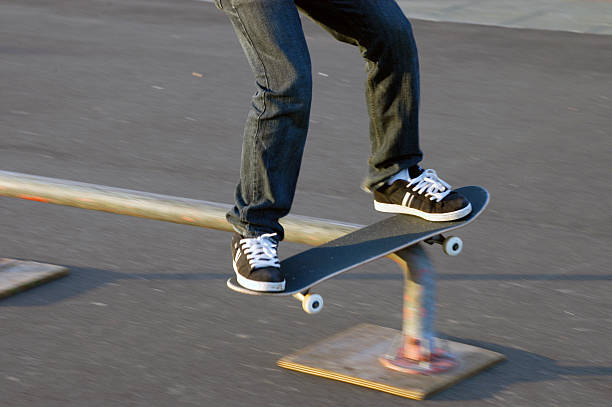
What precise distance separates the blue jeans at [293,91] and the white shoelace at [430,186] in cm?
7

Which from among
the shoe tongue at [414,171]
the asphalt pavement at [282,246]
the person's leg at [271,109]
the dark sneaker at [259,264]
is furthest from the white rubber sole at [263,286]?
the shoe tongue at [414,171]

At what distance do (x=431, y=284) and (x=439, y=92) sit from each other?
5399mm

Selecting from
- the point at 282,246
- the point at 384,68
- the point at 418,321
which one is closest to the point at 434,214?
the point at 418,321

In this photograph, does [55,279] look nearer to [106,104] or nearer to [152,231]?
[152,231]

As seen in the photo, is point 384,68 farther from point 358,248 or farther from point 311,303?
point 311,303

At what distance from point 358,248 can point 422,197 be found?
0.28 meters

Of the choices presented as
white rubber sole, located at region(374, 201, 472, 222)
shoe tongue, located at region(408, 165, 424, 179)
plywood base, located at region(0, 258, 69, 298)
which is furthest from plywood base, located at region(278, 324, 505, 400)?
plywood base, located at region(0, 258, 69, 298)

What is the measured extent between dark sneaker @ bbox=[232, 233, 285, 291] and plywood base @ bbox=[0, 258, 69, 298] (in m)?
1.45

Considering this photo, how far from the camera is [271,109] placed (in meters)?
3.43

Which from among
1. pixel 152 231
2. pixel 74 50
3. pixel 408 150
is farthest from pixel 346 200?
pixel 74 50

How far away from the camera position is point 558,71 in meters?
9.73

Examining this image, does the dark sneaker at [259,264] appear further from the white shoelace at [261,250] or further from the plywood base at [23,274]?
the plywood base at [23,274]

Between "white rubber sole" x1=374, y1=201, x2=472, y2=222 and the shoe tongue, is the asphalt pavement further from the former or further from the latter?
the shoe tongue

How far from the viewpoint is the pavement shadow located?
11.9 feet
